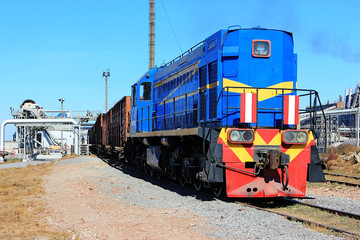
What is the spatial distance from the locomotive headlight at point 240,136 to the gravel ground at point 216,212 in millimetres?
1350

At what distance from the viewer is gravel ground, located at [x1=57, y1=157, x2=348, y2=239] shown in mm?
5832

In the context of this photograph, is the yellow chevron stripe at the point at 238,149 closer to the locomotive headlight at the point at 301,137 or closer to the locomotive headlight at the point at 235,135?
the locomotive headlight at the point at 235,135

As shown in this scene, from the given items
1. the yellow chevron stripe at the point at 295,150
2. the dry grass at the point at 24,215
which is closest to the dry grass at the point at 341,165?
the yellow chevron stripe at the point at 295,150

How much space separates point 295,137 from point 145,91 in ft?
27.0

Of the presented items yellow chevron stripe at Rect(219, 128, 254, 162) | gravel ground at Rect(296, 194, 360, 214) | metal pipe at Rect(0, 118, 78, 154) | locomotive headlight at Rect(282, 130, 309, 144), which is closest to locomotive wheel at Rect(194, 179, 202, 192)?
yellow chevron stripe at Rect(219, 128, 254, 162)

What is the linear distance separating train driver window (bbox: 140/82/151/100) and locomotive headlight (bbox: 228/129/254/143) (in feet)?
25.2

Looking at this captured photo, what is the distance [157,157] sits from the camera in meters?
12.4

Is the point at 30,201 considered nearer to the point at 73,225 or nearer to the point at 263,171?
the point at 73,225

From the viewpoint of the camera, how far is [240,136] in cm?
812

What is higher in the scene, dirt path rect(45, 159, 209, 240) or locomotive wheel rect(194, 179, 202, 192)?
locomotive wheel rect(194, 179, 202, 192)

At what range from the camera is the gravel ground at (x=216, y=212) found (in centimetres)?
583

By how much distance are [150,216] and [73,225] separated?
4.58 feet

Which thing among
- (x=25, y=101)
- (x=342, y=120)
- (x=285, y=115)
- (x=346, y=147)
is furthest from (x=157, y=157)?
(x=342, y=120)

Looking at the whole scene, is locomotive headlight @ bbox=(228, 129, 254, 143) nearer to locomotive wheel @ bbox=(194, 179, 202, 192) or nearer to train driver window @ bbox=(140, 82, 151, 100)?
locomotive wheel @ bbox=(194, 179, 202, 192)
